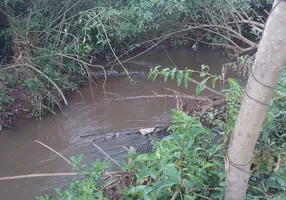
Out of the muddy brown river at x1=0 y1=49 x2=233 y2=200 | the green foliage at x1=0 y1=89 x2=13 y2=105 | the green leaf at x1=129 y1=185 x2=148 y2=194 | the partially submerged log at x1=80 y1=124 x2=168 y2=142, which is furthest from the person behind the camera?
the green foliage at x1=0 y1=89 x2=13 y2=105

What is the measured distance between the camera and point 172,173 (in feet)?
6.21

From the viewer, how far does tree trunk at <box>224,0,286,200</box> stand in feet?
4.53

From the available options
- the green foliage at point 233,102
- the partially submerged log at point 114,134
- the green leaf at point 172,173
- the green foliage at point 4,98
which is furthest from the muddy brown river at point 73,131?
the green leaf at point 172,173

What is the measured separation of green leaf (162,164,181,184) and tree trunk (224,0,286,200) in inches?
9.7

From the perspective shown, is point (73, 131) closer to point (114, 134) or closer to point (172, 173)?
point (114, 134)

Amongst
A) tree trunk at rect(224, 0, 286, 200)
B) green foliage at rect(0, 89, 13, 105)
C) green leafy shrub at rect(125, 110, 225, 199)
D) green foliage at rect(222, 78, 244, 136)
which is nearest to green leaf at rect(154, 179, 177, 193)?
green leafy shrub at rect(125, 110, 225, 199)

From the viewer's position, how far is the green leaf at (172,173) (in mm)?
1895

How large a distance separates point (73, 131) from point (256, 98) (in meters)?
3.31

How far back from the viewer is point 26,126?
4.65m

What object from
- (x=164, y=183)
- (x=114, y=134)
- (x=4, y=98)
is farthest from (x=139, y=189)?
(x=4, y=98)

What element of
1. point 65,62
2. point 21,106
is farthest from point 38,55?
point 21,106

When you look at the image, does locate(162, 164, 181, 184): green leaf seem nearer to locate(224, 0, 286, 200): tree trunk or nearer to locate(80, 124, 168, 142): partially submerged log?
locate(224, 0, 286, 200): tree trunk

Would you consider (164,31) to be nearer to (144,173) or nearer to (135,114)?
(135,114)

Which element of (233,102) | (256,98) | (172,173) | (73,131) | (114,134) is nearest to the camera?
(256,98)
